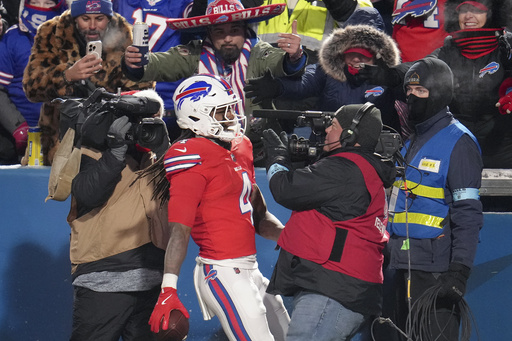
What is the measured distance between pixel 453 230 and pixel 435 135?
0.55m

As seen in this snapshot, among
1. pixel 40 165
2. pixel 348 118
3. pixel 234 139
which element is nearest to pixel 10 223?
pixel 40 165

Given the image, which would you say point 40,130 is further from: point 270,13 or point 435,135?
point 435,135

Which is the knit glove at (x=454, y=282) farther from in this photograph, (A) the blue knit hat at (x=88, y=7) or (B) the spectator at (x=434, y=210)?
(A) the blue knit hat at (x=88, y=7)

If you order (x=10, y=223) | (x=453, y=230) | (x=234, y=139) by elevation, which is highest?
(x=234, y=139)

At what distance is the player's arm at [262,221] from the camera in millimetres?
5039

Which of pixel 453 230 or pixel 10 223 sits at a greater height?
pixel 453 230

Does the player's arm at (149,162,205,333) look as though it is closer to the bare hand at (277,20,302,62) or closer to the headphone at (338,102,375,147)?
the headphone at (338,102,375,147)

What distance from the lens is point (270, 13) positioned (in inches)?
246

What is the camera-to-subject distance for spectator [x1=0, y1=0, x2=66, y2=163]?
714cm

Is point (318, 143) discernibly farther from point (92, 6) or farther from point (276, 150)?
point (92, 6)

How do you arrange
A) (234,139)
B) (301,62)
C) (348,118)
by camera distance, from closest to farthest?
(348,118) < (234,139) < (301,62)

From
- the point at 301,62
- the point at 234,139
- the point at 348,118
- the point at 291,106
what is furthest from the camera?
the point at 291,106

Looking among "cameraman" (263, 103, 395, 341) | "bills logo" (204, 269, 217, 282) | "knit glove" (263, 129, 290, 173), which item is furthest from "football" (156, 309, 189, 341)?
"knit glove" (263, 129, 290, 173)

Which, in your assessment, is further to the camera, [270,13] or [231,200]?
[270,13]
